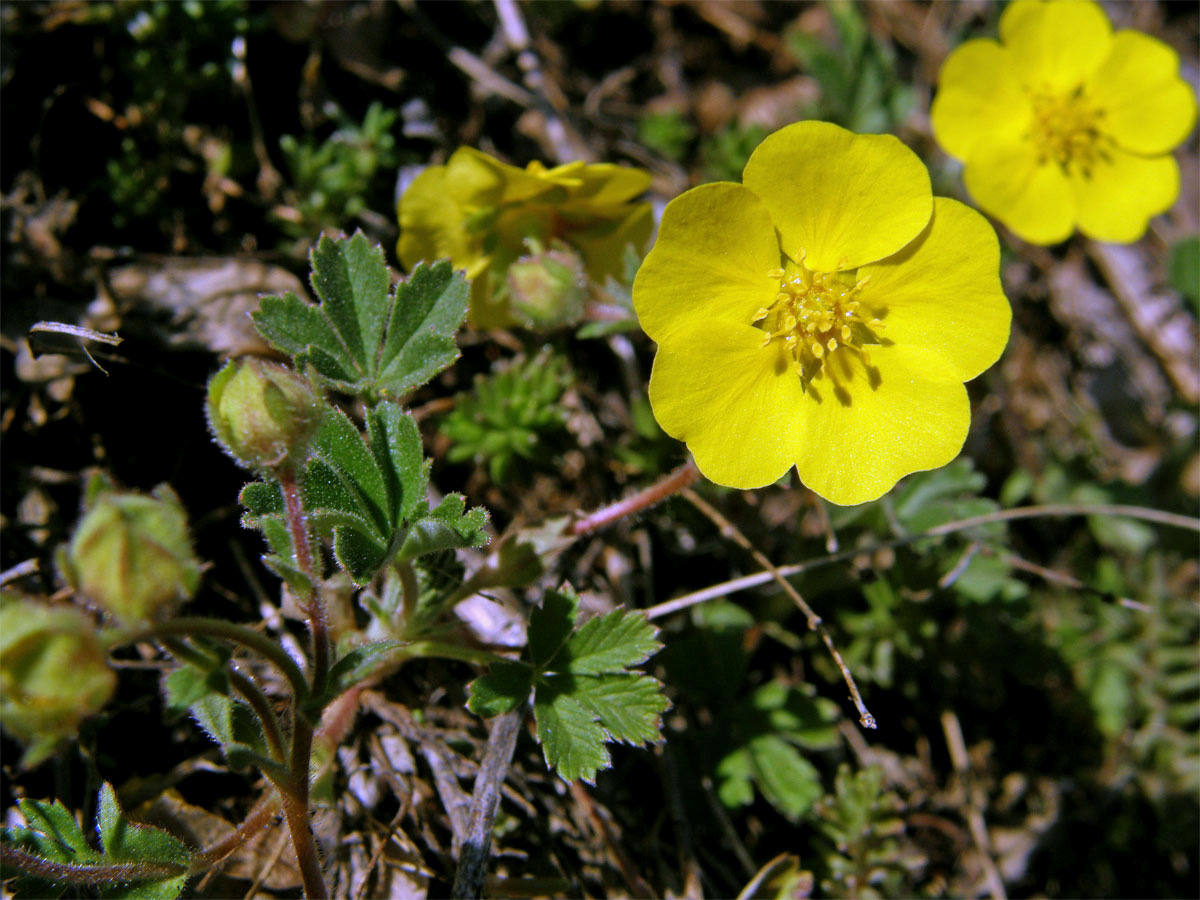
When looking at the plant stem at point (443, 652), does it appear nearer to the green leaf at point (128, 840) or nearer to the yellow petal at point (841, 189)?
the green leaf at point (128, 840)

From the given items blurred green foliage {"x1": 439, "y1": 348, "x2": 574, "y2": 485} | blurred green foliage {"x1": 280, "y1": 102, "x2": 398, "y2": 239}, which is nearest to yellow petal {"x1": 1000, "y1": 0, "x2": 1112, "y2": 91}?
blurred green foliage {"x1": 439, "y1": 348, "x2": 574, "y2": 485}

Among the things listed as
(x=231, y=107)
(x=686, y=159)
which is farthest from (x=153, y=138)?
(x=686, y=159)

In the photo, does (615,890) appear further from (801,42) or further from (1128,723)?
(801,42)

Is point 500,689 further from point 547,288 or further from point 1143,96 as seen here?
point 1143,96

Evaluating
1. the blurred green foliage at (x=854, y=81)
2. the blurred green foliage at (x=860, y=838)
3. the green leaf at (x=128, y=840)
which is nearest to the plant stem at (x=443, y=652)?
the green leaf at (x=128, y=840)

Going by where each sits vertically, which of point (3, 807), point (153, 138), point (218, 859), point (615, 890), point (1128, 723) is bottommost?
point (1128, 723)

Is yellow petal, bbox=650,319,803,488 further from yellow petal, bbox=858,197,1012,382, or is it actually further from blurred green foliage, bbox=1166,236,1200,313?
blurred green foliage, bbox=1166,236,1200,313
